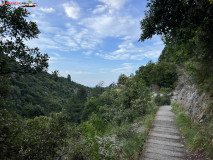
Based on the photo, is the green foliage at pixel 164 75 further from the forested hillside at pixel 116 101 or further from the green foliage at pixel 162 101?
the forested hillside at pixel 116 101

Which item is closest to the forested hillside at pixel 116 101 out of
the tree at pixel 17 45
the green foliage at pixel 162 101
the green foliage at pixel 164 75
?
the tree at pixel 17 45

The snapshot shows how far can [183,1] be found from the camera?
4.04 m

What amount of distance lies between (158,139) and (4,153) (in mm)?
4416

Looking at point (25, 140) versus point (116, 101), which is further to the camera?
point (116, 101)

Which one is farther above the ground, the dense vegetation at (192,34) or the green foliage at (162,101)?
the dense vegetation at (192,34)

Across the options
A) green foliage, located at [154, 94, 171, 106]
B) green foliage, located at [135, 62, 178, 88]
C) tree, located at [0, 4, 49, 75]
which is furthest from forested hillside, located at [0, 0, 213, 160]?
green foliage, located at [135, 62, 178, 88]

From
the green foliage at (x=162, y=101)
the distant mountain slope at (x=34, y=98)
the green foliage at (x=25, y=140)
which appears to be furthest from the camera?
the distant mountain slope at (x=34, y=98)

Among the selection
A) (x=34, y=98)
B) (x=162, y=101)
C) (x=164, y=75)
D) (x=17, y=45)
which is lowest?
(x=162, y=101)

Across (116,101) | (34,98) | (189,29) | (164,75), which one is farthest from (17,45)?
(34,98)

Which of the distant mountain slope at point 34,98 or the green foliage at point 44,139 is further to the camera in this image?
the distant mountain slope at point 34,98

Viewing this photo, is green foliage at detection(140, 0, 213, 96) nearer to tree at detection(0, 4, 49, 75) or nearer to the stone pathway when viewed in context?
the stone pathway

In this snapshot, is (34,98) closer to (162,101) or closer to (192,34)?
(162,101)

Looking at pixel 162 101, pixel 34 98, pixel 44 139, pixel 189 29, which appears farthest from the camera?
pixel 34 98

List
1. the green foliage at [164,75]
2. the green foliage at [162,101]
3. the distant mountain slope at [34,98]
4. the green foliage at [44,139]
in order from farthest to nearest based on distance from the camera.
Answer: the distant mountain slope at [34,98] → the green foliage at [164,75] → the green foliage at [162,101] → the green foliage at [44,139]
